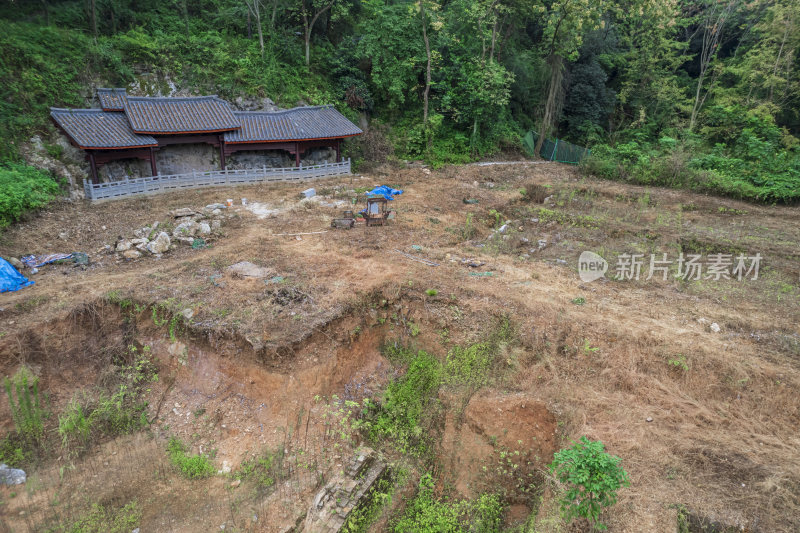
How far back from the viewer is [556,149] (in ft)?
110

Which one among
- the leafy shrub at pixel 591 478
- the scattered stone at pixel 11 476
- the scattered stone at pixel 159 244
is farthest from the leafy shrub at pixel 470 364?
the scattered stone at pixel 159 244

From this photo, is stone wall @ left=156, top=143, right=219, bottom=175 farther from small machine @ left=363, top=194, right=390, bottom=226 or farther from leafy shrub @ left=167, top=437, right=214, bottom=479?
leafy shrub @ left=167, top=437, right=214, bottom=479

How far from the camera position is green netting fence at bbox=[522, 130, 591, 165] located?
1273 inches

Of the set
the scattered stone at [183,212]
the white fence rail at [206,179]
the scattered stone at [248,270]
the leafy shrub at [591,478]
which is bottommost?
the leafy shrub at [591,478]

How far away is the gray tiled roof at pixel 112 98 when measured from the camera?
20.3 meters

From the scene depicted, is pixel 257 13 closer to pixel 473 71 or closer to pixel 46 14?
pixel 46 14

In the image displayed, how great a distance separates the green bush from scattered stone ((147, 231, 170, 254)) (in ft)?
17.5

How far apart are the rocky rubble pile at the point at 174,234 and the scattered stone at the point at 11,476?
7.27m

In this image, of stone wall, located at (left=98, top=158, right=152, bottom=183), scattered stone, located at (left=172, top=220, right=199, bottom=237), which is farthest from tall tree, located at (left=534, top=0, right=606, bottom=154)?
stone wall, located at (left=98, top=158, right=152, bottom=183)

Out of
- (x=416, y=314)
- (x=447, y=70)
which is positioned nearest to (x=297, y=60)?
(x=447, y=70)

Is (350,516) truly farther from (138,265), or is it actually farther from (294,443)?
(138,265)

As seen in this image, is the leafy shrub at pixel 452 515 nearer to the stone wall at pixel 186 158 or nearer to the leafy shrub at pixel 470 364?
the leafy shrub at pixel 470 364

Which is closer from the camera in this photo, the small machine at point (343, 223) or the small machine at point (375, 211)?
the small machine at point (343, 223)

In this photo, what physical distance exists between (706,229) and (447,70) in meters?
21.2
